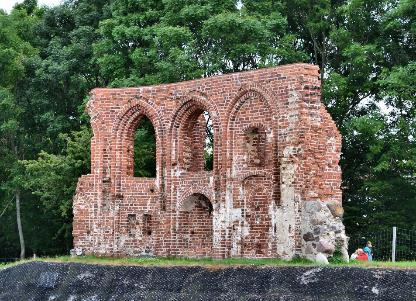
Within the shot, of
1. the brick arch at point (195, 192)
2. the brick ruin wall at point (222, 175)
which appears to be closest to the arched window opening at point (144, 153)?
the brick ruin wall at point (222, 175)

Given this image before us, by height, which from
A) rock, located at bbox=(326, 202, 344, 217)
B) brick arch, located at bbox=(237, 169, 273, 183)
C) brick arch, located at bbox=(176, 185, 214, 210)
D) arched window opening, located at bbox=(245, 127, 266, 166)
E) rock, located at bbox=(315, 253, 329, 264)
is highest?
arched window opening, located at bbox=(245, 127, 266, 166)

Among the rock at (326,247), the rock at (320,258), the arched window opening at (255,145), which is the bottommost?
the rock at (320,258)

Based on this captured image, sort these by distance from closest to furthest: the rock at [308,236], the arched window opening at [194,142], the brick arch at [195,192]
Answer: the rock at [308,236] → the brick arch at [195,192] → the arched window opening at [194,142]

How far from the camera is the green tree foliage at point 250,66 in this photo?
27.9m

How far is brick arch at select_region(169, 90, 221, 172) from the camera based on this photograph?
2309cm

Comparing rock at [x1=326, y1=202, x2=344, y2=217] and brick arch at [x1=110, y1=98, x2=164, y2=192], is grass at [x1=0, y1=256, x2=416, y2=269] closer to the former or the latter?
rock at [x1=326, y1=202, x2=344, y2=217]

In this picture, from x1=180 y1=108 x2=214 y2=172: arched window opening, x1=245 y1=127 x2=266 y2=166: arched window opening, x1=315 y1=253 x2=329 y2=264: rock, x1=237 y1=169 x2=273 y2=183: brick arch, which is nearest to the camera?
x1=315 y1=253 x2=329 y2=264: rock

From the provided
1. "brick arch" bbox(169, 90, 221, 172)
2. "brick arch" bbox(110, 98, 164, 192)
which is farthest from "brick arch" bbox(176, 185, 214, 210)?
"brick arch" bbox(110, 98, 164, 192)

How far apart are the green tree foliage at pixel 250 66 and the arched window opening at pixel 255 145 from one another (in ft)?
16.6

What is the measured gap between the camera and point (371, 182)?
28.0 metres


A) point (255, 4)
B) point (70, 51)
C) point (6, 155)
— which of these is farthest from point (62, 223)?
point (255, 4)

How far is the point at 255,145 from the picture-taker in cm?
2280

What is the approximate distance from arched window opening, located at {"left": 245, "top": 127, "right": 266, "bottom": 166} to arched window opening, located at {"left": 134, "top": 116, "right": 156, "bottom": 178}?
6.87 metres

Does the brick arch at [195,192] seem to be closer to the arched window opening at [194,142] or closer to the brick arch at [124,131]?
the arched window opening at [194,142]
